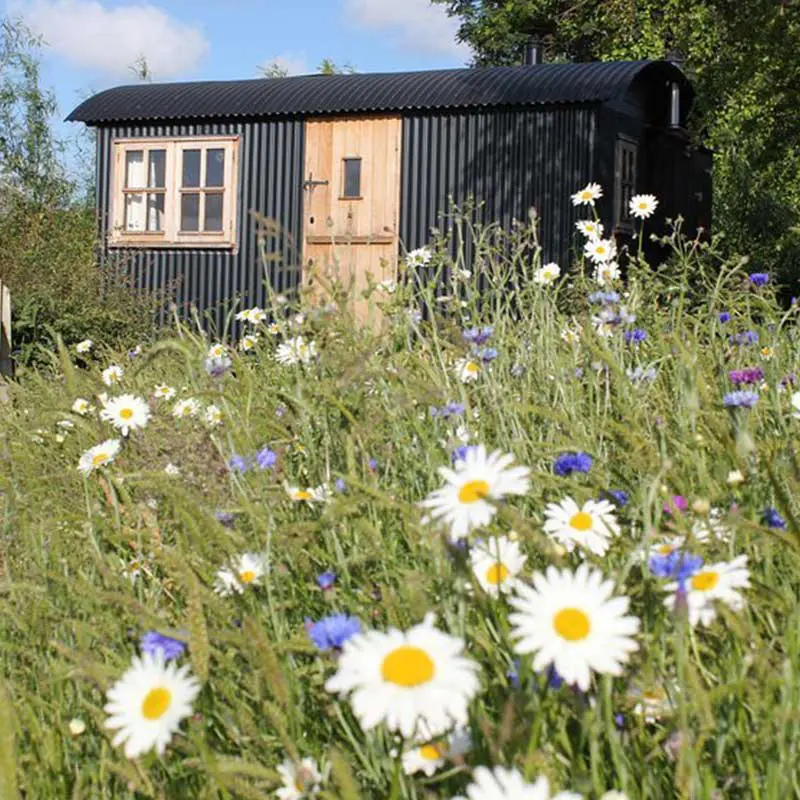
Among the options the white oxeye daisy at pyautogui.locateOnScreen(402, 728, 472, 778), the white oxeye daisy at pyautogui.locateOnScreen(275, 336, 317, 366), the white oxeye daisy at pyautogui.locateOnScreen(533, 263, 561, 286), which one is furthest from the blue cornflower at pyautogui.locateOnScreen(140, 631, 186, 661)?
the white oxeye daisy at pyautogui.locateOnScreen(533, 263, 561, 286)

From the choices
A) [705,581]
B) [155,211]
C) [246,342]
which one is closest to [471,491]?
[705,581]

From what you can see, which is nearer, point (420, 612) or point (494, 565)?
point (420, 612)

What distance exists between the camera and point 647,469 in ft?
5.83

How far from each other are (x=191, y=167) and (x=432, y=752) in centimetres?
1481

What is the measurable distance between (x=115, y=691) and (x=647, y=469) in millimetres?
828

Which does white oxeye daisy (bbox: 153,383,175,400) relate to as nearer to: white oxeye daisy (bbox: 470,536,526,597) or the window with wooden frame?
white oxeye daisy (bbox: 470,536,526,597)

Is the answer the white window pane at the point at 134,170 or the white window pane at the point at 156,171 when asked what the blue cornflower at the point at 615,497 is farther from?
the white window pane at the point at 134,170

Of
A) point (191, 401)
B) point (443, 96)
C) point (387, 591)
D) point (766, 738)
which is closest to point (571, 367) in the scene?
point (191, 401)

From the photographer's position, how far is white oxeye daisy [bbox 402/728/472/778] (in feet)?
3.99

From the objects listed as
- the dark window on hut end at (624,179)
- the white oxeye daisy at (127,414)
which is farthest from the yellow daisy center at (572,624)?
the dark window on hut end at (624,179)

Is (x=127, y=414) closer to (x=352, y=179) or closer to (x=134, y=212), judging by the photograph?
(x=352, y=179)

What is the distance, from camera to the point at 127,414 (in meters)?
2.93

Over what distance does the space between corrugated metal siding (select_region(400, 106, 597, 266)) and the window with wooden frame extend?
2.25 metres

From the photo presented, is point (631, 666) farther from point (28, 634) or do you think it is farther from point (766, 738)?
point (28, 634)
